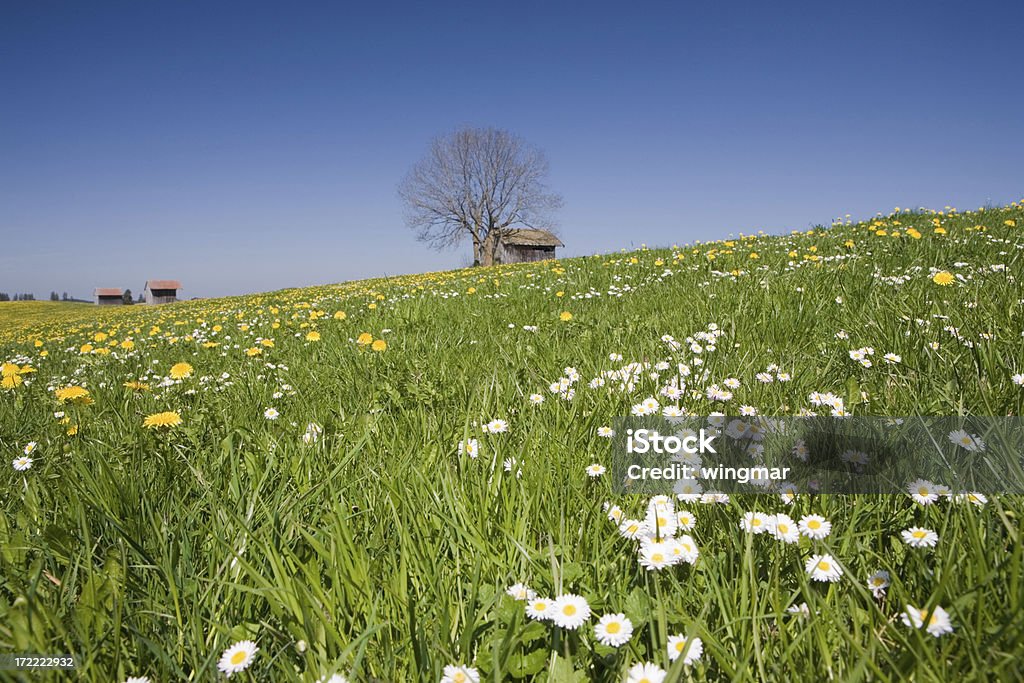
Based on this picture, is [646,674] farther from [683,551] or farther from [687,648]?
[683,551]

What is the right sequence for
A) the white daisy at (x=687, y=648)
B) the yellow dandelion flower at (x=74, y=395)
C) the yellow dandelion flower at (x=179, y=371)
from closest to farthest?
the white daisy at (x=687, y=648) → the yellow dandelion flower at (x=74, y=395) → the yellow dandelion flower at (x=179, y=371)

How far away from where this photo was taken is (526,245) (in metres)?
61.1

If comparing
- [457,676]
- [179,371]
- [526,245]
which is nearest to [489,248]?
[526,245]

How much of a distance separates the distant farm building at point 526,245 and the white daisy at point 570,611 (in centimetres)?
5543

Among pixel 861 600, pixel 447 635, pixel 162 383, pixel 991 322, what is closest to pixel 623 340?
pixel 991 322

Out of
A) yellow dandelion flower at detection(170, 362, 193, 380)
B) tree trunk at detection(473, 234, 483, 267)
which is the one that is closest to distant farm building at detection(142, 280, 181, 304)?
tree trunk at detection(473, 234, 483, 267)

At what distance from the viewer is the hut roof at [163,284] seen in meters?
93.8

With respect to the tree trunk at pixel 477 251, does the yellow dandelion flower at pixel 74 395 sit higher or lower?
lower

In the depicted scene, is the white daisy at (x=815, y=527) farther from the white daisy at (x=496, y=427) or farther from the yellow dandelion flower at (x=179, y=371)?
the yellow dandelion flower at (x=179, y=371)

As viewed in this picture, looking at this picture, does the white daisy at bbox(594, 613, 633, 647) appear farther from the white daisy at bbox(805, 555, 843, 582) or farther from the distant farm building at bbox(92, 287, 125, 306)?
the distant farm building at bbox(92, 287, 125, 306)

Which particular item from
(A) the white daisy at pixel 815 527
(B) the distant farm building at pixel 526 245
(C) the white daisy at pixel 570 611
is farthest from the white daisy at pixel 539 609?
(B) the distant farm building at pixel 526 245

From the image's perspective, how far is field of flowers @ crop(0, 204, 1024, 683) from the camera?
1.06 metres

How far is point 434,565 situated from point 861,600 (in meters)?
1.06

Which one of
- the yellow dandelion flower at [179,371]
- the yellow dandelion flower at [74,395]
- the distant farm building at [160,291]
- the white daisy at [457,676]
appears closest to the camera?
the white daisy at [457,676]
